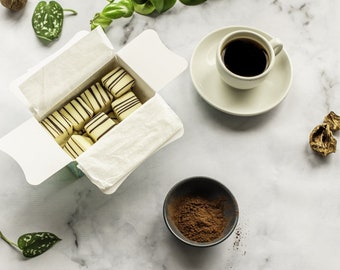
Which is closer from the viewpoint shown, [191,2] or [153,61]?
[153,61]

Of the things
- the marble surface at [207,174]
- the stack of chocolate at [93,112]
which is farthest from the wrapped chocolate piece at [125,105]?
the marble surface at [207,174]

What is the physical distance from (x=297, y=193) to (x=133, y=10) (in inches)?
21.4

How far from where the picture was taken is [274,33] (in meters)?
1.33

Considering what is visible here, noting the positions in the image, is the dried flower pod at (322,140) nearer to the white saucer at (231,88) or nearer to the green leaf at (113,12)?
the white saucer at (231,88)

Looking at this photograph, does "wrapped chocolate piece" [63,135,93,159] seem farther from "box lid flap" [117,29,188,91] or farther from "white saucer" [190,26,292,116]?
"white saucer" [190,26,292,116]

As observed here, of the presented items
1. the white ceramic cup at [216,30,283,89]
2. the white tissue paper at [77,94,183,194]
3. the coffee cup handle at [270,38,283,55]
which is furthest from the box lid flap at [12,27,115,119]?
the coffee cup handle at [270,38,283,55]

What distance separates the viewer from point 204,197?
3.92 ft

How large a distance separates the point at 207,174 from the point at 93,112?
0.28 meters

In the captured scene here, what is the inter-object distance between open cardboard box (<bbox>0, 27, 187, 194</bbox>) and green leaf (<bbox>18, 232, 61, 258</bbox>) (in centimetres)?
16

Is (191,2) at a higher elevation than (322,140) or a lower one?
Result: higher

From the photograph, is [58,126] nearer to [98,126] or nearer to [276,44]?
[98,126]

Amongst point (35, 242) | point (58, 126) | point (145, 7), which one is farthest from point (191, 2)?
point (35, 242)

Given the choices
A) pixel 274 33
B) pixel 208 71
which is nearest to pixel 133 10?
pixel 208 71

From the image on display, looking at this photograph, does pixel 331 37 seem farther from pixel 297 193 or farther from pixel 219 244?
pixel 219 244
